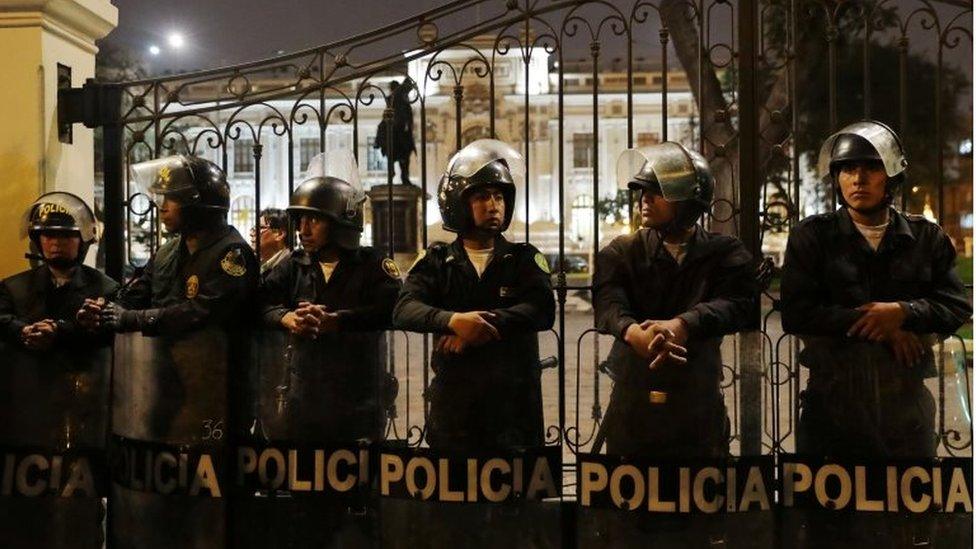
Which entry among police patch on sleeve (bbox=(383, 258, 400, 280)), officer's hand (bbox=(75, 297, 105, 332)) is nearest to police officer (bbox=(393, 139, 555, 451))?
police patch on sleeve (bbox=(383, 258, 400, 280))

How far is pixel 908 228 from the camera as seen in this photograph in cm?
489

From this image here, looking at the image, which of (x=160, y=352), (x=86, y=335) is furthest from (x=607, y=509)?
(x=86, y=335)

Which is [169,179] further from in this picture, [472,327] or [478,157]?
[472,327]

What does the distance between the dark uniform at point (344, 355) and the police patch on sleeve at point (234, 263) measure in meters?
0.22

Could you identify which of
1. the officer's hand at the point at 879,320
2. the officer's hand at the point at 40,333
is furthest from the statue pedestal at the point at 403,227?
the officer's hand at the point at 879,320

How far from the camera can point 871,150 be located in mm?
4871

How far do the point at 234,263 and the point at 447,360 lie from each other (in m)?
1.14

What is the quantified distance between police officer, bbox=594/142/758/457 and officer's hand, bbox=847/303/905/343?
1.45 feet

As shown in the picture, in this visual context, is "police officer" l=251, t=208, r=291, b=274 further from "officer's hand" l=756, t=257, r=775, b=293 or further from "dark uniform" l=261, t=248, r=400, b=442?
"officer's hand" l=756, t=257, r=775, b=293

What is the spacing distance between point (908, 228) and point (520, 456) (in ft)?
5.82

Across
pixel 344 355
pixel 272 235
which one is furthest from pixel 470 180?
pixel 272 235

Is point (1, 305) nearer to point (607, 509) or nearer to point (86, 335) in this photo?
point (86, 335)

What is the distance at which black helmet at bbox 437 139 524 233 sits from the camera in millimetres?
5195

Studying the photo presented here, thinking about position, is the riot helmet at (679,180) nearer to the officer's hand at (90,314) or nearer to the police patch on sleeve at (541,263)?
the police patch on sleeve at (541,263)
